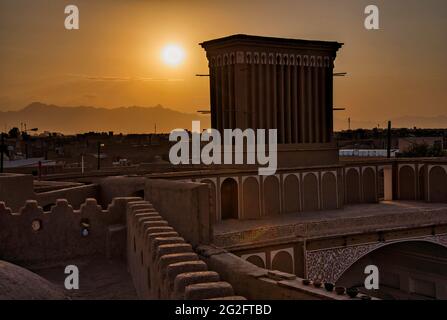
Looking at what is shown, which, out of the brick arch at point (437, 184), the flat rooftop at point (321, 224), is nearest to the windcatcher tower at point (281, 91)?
the flat rooftop at point (321, 224)

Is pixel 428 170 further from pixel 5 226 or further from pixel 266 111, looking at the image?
pixel 5 226

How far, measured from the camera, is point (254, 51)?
3145 centimetres

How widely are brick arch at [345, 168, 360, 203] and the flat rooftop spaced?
2785mm

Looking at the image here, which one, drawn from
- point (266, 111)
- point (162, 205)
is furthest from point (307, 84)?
point (162, 205)

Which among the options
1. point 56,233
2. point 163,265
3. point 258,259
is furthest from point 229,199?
point 163,265

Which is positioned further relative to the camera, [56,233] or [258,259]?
[258,259]

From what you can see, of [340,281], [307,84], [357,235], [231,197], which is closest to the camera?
[357,235]

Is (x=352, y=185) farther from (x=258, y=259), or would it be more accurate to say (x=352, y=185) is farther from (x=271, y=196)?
(x=258, y=259)

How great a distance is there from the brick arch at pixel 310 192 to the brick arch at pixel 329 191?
1.76ft

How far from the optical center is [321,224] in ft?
79.2

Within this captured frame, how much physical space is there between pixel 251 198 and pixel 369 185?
916cm

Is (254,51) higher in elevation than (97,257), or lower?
higher
